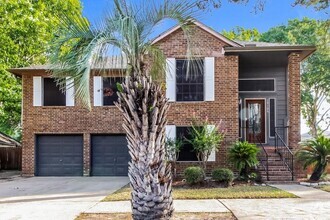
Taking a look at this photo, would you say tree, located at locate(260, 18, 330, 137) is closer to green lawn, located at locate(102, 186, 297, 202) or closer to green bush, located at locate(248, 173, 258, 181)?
green bush, located at locate(248, 173, 258, 181)

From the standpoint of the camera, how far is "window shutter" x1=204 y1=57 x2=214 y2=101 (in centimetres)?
1543

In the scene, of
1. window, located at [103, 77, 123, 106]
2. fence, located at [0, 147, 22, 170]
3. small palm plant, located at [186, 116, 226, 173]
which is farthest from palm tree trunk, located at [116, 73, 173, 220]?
fence, located at [0, 147, 22, 170]

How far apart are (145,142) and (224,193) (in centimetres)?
506

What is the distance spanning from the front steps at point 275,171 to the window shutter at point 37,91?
10.4 meters

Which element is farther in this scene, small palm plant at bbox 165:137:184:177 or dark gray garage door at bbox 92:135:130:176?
dark gray garage door at bbox 92:135:130:176

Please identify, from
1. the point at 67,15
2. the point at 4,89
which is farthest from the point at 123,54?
the point at 4,89

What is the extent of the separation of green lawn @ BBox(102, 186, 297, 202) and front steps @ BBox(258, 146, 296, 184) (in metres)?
1.79

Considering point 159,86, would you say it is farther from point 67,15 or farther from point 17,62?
point 17,62

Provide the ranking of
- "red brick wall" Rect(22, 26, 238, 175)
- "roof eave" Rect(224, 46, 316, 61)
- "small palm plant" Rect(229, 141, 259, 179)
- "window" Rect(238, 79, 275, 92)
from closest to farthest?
1. "small palm plant" Rect(229, 141, 259, 179)
2. "roof eave" Rect(224, 46, 316, 61)
3. "red brick wall" Rect(22, 26, 238, 175)
4. "window" Rect(238, 79, 275, 92)

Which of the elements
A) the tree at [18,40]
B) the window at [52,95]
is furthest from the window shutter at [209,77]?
the tree at [18,40]

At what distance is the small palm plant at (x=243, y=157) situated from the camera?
44.2 feet

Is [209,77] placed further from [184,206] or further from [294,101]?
[184,206]

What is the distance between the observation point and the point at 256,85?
57.3 feet

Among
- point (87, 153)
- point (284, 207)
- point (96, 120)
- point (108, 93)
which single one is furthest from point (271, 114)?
point (284, 207)
